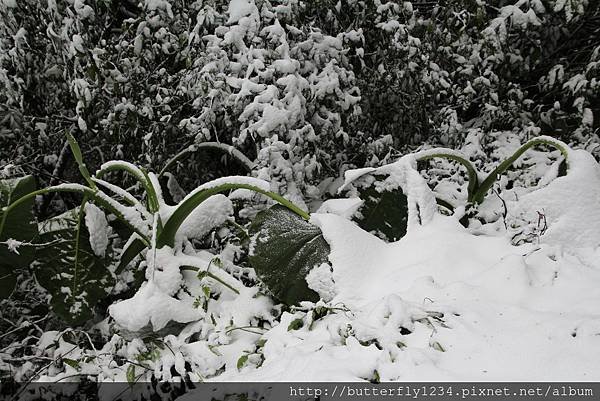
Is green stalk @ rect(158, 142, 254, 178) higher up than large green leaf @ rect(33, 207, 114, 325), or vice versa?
green stalk @ rect(158, 142, 254, 178)

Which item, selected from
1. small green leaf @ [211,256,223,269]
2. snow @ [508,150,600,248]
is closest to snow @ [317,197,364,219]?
small green leaf @ [211,256,223,269]

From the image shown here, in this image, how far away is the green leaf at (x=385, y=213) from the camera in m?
1.63

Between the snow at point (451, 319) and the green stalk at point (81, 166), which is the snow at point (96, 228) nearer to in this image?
the green stalk at point (81, 166)

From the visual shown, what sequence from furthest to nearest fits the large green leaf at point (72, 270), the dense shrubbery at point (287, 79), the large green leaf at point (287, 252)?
the dense shrubbery at point (287, 79) → the large green leaf at point (72, 270) → the large green leaf at point (287, 252)

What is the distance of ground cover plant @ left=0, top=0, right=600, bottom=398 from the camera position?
43.1 inches

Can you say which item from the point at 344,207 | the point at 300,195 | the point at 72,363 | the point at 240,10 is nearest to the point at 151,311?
the point at 72,363

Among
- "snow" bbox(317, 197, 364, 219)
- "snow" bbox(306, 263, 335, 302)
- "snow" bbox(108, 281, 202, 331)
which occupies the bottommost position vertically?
"snow" bbox(108, 281, 202, 331)

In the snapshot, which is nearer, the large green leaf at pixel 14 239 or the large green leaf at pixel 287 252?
the large green leaf at pixel 287 252

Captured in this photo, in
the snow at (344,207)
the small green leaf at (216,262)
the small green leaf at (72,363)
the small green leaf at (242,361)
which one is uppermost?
the snow at (344,207)

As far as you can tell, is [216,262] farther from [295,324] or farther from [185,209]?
[295,324]

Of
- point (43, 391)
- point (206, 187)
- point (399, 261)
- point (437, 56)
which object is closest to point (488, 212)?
point (399, 261)

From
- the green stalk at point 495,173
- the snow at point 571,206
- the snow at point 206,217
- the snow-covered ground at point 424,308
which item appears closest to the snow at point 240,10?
the snow at point 206,217

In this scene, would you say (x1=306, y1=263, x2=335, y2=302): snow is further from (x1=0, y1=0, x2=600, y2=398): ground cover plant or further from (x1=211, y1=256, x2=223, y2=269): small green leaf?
(x1=211, y1=256, x2=223, y2=269): small green leaf

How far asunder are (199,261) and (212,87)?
85 centimetres
